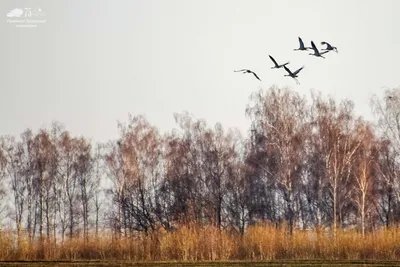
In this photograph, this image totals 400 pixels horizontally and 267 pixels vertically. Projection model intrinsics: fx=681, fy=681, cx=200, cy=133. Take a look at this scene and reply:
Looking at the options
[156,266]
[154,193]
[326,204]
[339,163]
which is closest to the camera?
[156,266]

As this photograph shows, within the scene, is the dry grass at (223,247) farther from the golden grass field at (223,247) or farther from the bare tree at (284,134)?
the bare tree at (284,134)

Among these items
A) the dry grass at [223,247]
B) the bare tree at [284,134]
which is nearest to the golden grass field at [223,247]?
the dry grass at [223,247]

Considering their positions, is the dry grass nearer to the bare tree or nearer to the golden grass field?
the golden grass field

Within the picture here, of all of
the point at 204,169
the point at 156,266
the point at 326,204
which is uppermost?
the point at 204,169

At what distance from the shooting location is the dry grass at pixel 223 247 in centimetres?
2655

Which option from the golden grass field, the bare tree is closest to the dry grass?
the golden grass field

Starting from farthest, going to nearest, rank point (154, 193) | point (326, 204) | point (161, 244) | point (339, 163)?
point (154, 193) → point (326, 204) → point (339, 163) → point (161, 244)

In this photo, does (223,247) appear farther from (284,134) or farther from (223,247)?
(284,134)

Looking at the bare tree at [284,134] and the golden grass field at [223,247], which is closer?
the golden grass field at [223,247]

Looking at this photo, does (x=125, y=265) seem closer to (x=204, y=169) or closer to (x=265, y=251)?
(x=265, y=251)

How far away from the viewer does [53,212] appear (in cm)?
5416

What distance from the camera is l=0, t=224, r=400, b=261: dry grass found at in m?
26.5

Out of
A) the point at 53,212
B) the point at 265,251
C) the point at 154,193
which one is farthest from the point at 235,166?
the point at 265,251

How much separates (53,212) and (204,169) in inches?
508
